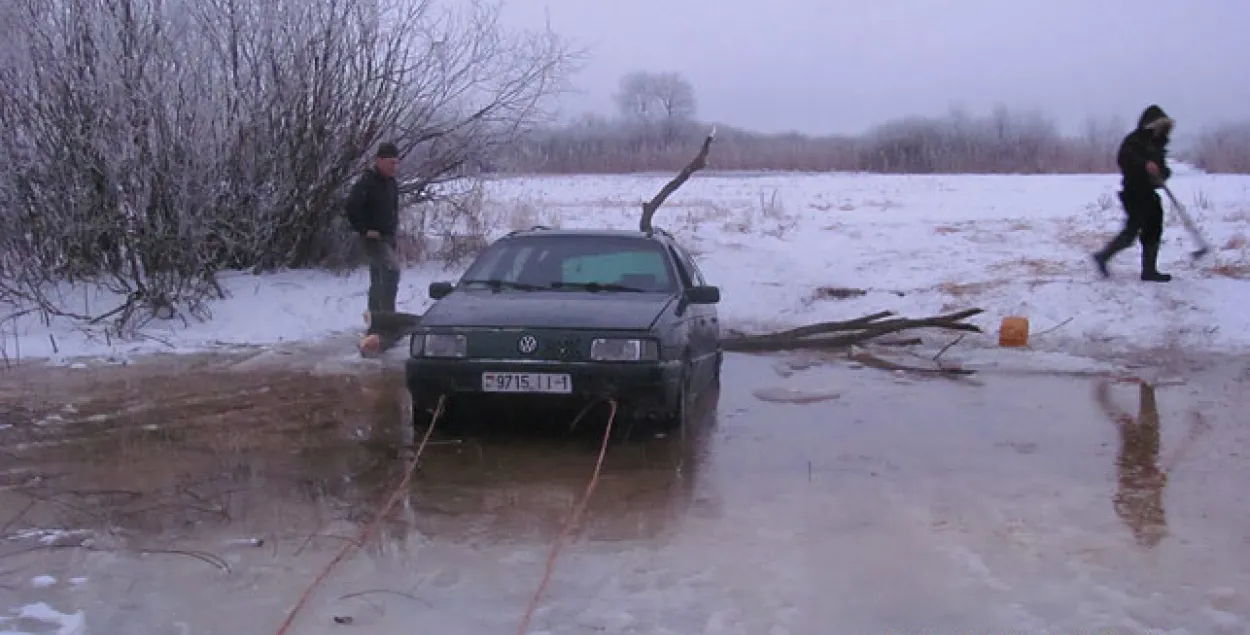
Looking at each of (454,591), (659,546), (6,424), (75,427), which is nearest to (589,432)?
(659,546)

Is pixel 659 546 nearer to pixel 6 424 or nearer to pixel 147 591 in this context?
pixel 147 591

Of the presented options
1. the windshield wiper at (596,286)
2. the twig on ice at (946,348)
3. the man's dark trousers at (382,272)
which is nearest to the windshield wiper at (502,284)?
the windshield wiper at (596,286)

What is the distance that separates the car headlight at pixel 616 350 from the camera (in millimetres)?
6344

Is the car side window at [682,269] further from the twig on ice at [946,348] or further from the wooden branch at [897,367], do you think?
the twig on ice at [946,348]

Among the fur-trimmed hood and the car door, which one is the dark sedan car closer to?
the car door

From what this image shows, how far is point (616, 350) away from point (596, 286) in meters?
1.08

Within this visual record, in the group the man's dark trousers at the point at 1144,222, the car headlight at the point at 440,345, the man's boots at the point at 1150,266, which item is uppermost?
the man's dark trousers at the point at 1144,222

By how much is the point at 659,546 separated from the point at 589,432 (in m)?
2.19

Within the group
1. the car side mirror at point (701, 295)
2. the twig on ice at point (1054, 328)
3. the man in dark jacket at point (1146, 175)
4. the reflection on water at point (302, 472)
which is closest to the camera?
the reflection on water at point (302, 472)

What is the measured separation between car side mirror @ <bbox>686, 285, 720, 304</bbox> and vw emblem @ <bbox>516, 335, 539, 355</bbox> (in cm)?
144

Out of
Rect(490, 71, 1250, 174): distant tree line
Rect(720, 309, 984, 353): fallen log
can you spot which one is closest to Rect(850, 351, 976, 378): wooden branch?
Rect(720, 309, 984, 353): fallen log

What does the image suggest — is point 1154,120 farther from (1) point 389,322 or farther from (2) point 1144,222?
(1) point 389,322

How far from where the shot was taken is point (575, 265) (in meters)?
7.59

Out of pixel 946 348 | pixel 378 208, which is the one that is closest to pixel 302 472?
pixel 378 208
